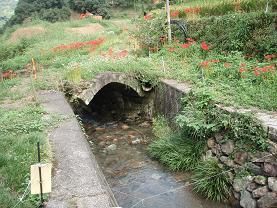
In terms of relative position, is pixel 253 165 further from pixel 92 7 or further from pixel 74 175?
pixel 92 7

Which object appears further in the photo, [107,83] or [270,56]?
[107,83]

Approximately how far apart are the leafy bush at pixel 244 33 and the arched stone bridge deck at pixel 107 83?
2.88m

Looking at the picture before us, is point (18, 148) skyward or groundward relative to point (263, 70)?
groundward

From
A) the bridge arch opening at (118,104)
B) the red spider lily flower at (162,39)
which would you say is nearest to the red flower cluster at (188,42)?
the red spider lily flower at (162,39)

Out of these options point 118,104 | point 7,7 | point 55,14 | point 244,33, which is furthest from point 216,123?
point 7,7

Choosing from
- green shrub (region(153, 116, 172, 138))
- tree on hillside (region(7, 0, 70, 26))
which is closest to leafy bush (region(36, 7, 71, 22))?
tree on hillside (region(7, 0, 70, 26))

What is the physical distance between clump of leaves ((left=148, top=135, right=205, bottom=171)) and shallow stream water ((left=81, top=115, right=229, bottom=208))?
206mm

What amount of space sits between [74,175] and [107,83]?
6.55 m

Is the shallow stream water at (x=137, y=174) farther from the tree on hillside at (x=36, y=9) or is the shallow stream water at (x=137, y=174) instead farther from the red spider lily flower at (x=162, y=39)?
the tree on hillside at (x=36, y=9)

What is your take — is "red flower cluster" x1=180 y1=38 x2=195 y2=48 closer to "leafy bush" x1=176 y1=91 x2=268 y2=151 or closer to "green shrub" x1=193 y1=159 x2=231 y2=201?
"leafy bush" x1=176 y1=91 x2=268 y2=151

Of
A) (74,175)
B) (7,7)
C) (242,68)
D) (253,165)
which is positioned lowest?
(253,165)

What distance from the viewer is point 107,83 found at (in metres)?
12.2

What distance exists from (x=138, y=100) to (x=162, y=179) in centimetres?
517

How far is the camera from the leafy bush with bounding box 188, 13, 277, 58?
10.6 m
